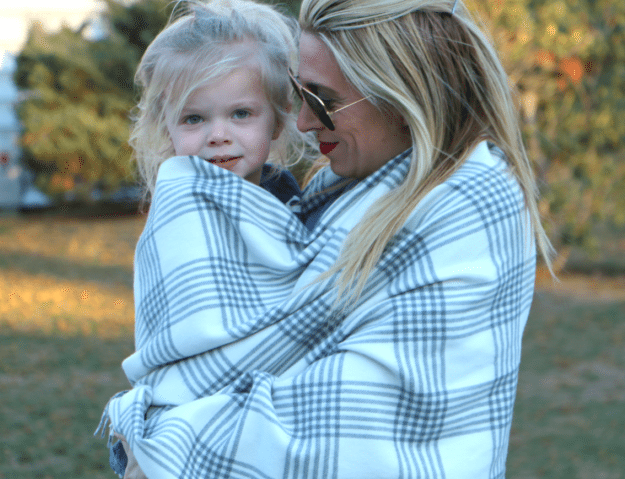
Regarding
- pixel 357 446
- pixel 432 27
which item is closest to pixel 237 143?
pixel 432 27

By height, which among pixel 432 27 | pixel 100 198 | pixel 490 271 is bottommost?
pixel 100 198

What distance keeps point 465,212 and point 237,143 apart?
0.66m

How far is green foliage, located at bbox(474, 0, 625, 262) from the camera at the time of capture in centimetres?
730

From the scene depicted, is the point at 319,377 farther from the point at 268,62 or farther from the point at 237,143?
the point at 268,62

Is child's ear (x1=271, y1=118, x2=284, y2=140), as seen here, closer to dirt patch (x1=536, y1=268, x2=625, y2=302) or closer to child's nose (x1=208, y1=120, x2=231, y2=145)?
child's nose (x1=208, y1=120, x2=231, y2=145)

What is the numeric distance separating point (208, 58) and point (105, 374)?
4172mm

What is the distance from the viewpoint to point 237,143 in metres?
1.85

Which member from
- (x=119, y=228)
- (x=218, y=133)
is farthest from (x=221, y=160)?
(x=119, y=228)

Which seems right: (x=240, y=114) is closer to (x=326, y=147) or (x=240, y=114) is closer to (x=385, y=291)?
(x=326, y=147)

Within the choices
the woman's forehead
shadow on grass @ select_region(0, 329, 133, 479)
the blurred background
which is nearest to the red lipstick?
the woman's forehead

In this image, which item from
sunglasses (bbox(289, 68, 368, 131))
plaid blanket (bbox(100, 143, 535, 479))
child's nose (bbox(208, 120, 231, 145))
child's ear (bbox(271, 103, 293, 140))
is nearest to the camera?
plaid blanket (bbox(100, 143, 535, 479))

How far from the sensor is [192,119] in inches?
73.4

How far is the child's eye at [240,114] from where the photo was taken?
6.11 feet

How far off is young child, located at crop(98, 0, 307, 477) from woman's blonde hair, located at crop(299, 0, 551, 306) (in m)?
0.27
